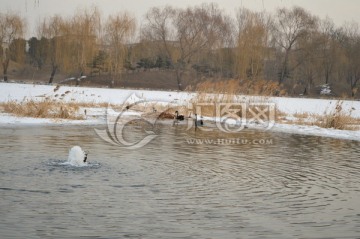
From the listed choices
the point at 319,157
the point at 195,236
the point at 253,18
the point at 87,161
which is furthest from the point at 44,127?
the point at 253,18

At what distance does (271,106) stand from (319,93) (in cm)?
4578

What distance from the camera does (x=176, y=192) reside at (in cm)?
719

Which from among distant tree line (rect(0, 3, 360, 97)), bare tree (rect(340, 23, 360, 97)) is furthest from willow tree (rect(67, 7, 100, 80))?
bare tree (rect(340, 23, 360, 97))

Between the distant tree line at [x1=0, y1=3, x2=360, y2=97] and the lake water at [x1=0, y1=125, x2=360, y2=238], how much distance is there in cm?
4267

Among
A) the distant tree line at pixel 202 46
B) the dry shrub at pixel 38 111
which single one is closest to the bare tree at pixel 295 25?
the distant tree line at pixel 202 46

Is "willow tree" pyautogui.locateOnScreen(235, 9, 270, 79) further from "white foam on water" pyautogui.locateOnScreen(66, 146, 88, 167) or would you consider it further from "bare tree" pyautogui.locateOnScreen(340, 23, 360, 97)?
"white foam on water" pyautogui.locateOnScreen(66, 146, 88, 167)

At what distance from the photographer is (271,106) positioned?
964 inches

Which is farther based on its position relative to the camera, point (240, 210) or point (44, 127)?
point (44, 127)

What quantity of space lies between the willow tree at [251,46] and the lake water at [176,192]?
4968cm

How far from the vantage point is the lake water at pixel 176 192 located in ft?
17.8

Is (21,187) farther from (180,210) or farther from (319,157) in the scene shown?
(319,157)

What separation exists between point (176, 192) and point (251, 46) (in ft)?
184

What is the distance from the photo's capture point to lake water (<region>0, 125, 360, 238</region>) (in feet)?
17.8

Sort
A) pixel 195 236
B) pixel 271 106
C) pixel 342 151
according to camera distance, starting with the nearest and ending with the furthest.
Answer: pixel 195 236 < pixel 342 151 < pixel 271 106
